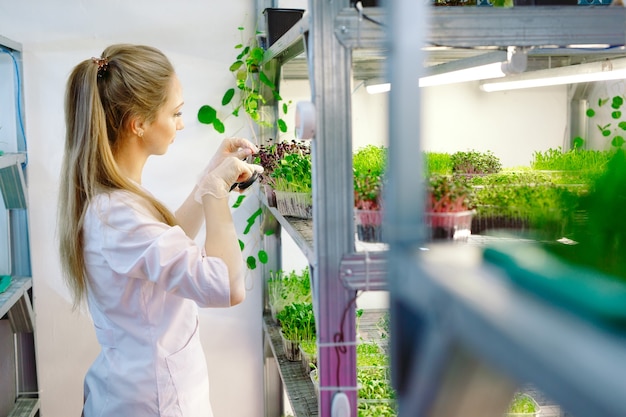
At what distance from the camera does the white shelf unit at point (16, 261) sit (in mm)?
3223

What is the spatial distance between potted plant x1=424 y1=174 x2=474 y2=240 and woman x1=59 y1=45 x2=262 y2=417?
2.45 feet

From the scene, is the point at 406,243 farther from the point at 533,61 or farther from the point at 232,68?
the point at 232,68

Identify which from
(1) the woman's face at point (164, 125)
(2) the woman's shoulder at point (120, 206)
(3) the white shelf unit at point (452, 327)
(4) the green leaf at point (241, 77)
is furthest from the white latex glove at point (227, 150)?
(3) the white shelf unit at point (452, 327)

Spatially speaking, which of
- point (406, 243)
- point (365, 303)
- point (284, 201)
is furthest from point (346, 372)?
point (365, 303)

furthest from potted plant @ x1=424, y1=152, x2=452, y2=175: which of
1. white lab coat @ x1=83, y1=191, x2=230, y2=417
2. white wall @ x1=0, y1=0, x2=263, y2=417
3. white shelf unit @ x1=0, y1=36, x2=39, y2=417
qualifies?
white shelf unit @ x1=0, y1=36, x2=39, y2=417

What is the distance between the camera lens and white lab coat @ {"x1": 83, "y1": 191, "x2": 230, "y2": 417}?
6.18 ft

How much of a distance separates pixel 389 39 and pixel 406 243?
132 mm

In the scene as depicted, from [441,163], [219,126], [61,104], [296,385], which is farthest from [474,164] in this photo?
[61,104]

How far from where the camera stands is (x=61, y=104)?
3.36m

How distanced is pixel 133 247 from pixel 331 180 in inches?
25.1

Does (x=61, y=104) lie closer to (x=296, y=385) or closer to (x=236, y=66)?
(x=236, y=66)

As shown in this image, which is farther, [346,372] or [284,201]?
[284,201]

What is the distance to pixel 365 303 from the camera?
10.8 ft

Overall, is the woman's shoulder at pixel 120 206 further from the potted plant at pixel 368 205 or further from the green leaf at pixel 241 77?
the green leaf at pixel 241 77
